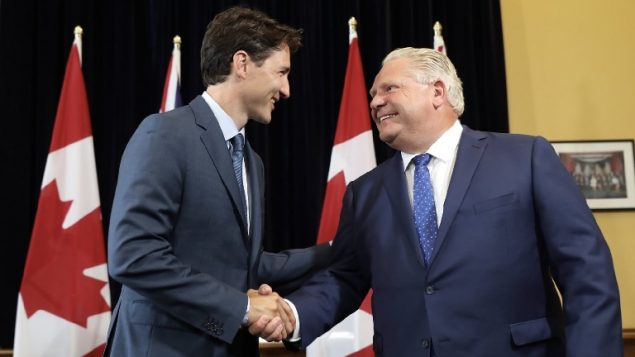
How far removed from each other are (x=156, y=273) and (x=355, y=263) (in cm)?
95

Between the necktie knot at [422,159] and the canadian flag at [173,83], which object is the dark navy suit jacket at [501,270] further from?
the canadian flag at [173,83]

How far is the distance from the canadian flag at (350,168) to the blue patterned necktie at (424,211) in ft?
5.85

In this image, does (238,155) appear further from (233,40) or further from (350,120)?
(350,120)

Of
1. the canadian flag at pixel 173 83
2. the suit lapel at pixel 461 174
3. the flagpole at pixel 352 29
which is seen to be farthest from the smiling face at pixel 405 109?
the canadian flag at pixel 173 83

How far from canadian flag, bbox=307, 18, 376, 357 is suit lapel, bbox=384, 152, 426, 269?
5.26 ft

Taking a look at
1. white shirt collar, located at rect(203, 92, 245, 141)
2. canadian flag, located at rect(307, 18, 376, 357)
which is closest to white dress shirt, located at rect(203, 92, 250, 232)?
white shirt collar, located at rect(203, 92, 245, 141)

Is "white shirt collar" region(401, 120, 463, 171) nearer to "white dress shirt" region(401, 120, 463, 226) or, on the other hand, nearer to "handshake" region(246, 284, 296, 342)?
"white dress shirt" region(401, 120, 463, 226)

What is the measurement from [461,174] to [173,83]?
99.9 inches

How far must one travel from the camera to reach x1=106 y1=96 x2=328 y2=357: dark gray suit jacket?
202 centimetres

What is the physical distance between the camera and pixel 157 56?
4.75 meters

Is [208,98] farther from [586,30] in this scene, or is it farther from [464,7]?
[586,30]

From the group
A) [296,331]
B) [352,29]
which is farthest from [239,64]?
[352,29]

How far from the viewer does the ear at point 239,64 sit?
2.50 m

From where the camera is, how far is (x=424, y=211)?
232cm
